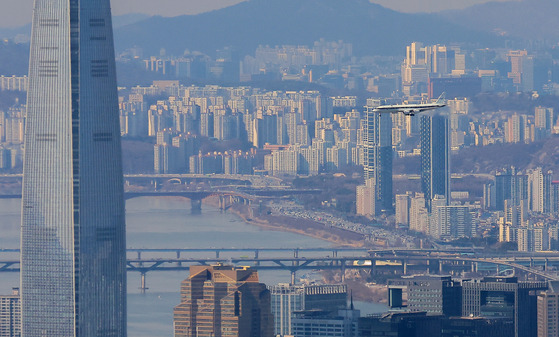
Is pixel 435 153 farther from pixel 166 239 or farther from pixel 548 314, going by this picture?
pixel 548 314

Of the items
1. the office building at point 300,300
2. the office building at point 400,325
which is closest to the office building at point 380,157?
the office building at point 300,300

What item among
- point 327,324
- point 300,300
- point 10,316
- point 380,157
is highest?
point 380,157

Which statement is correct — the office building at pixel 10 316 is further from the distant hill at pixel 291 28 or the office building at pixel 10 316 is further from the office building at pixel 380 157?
the distant hill at pixel 291 28

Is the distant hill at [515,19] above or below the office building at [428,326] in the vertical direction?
above

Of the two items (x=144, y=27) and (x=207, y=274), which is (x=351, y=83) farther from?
(x=207, y=274)

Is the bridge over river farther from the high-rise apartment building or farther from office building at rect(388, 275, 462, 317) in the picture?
office building at rect(388, 275, 462, 317)

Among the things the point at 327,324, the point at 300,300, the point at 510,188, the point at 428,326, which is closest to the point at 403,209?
the point at 510,188

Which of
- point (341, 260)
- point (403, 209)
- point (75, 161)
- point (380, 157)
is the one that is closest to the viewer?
point (75, 161)
